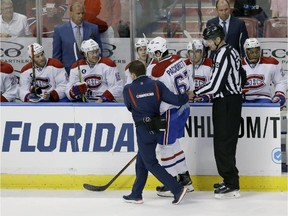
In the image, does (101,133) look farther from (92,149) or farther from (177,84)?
(177,84)

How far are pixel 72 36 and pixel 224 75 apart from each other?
77.6 inches

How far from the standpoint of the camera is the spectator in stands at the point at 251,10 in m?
10.1

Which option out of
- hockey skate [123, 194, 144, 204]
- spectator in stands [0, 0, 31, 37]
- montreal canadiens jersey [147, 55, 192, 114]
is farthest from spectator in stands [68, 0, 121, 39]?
hockey skate [123, 194, 144, 204]

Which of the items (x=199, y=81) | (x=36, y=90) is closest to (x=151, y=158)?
(x=199, y=81)

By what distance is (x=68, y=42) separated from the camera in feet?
32.6

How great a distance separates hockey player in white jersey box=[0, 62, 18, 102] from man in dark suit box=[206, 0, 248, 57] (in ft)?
6.17

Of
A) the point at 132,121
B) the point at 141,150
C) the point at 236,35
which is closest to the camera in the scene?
the point at 141,150

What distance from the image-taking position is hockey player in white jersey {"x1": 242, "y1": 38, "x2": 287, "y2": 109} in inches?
365

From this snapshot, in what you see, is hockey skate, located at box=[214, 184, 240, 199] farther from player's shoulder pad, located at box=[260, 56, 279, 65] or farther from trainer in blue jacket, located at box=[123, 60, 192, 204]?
player's shoulder pad, located at box=[260, 56, 279, 65]

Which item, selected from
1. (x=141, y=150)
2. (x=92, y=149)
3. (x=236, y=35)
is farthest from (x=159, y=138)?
(x=236, y=35)

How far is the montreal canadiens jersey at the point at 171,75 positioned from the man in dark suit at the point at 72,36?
1433 mm

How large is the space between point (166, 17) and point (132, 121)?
1558 millimetres

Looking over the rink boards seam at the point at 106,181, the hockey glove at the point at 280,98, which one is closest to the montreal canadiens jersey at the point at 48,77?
the rink boards seam at the point at 106,181

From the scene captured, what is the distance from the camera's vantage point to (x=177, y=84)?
28.2 feet
